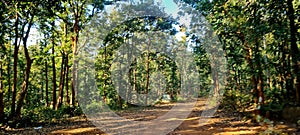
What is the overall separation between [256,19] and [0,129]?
31.5ft

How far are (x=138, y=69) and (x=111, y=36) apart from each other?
10.3m

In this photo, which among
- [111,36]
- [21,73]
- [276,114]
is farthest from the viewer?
[21,73]

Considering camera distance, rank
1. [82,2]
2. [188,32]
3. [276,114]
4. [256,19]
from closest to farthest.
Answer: [256,19] → [276,114] → [188,32] → [82,2]

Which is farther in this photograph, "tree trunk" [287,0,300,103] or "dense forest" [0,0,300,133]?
"dense forest" [0,0,300,133]

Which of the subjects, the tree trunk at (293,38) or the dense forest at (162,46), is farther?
the dense forest at (162,46)

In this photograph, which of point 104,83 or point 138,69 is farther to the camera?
point 138,69

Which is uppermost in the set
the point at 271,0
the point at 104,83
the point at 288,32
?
the point at 271,0

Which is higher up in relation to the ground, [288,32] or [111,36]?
[111,36]

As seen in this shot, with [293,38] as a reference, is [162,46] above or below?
above

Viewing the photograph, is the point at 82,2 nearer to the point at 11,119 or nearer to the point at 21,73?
the point at 11,119

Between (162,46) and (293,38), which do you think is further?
(162,46)

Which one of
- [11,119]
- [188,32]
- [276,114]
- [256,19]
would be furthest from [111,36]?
[276,114]

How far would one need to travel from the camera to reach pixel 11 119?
1039cm

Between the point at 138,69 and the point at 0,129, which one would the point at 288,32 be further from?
the point at 138,69
